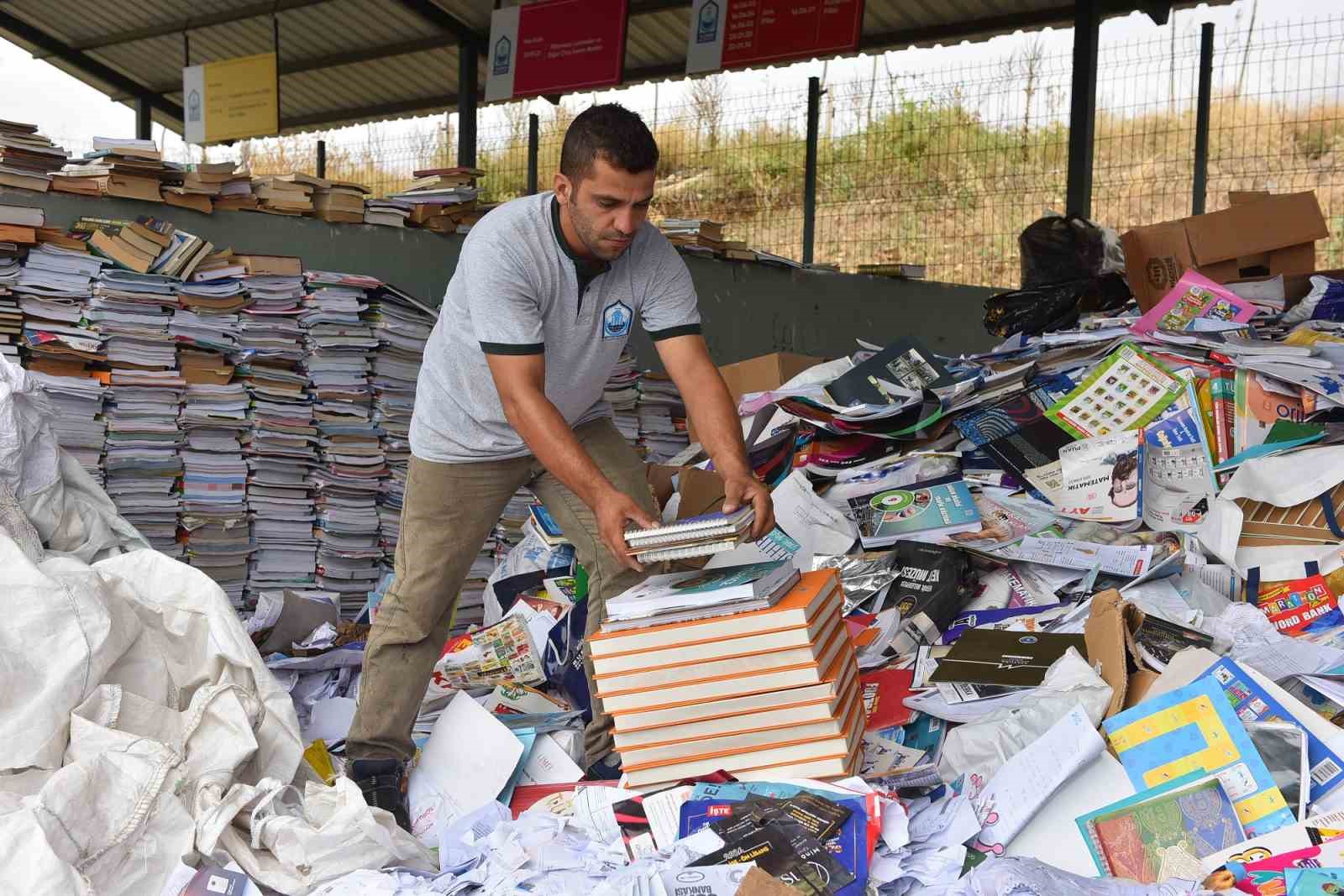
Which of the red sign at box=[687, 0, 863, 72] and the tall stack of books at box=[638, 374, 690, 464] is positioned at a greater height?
the red sign at box=[687, 0, 863, 72]

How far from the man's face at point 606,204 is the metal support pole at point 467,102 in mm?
6188

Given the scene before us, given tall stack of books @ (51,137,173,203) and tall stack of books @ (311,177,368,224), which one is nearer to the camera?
tall stack of books @ (51,137,173,203)

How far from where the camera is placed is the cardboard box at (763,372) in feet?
17.7

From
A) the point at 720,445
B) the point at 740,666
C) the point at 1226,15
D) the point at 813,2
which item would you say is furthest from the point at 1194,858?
the point at 1226,15

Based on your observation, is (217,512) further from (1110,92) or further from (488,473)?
(1110,92)

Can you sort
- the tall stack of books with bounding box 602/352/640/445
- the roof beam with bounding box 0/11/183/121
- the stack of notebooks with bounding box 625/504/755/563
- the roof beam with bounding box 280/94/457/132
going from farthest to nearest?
the roof beam with bounding box 0/11/183/121, the roof beam with bounding box 280/94/457/132, the tall stack of books with bounding box 602/352/640/445, the stack of notebooks with bounding box 625/504/755/563

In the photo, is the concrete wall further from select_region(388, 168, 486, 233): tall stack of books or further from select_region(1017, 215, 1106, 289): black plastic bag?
select_region(388, 168, 486, 233): tall stack of books

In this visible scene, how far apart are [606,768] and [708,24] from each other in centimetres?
578

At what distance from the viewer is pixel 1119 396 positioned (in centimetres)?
393

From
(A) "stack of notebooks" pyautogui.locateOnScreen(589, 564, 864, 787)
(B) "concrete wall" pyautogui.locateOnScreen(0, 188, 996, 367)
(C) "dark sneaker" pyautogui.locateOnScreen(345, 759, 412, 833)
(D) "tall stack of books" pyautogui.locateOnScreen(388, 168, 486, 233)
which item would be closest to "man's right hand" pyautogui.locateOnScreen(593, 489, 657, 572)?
(A) "stack of notebooks" pyautogui.locateOnScreen(589, 564, 864, 787)

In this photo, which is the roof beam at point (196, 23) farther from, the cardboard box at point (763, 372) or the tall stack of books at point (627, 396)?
the cardboard box at point (763, 372)

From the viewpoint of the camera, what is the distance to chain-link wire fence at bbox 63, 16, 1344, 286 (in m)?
7.10

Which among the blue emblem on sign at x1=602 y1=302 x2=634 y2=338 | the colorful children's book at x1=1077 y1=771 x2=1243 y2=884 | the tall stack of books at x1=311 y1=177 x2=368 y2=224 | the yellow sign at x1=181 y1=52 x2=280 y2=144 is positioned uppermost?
the yellow sign at x1=181 y1=52 x2=280 y2=144

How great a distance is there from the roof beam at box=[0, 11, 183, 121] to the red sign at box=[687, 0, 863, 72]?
20.8ft
